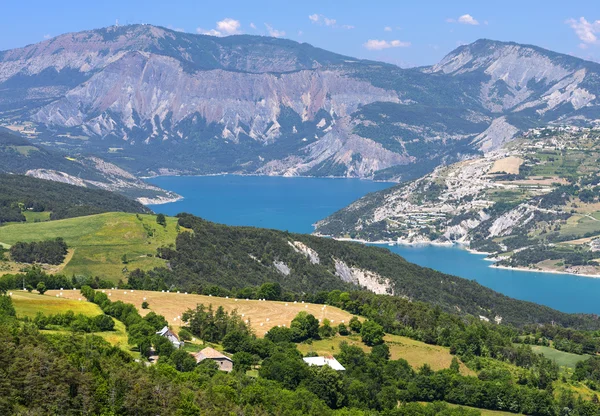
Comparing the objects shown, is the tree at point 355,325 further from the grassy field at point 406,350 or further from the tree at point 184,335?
the tree at point 184,335

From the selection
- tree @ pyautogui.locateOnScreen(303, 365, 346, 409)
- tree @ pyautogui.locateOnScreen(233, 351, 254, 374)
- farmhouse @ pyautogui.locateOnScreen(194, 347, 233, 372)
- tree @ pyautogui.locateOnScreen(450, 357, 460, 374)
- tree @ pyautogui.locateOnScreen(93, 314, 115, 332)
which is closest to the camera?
tree @ pyautogui.locateOnScreen(303, 365, 346, 409)

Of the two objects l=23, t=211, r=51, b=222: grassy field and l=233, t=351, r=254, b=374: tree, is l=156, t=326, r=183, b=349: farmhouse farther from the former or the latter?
l=23, t=211, r=51, b=222: grassy field

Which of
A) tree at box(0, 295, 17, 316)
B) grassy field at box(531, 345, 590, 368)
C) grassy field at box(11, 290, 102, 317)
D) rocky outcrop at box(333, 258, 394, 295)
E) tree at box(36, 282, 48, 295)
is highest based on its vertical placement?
tree at box(0, 295, 17, 316)

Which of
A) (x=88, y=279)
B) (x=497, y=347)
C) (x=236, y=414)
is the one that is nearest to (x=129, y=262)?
(x=88, y=279)

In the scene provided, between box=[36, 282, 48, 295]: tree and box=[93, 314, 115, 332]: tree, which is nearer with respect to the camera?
box=[93, 314, 115, 332]: tree

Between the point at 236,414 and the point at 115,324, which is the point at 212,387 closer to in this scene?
the point at 236,414

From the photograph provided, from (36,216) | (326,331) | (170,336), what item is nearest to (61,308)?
(170,336)

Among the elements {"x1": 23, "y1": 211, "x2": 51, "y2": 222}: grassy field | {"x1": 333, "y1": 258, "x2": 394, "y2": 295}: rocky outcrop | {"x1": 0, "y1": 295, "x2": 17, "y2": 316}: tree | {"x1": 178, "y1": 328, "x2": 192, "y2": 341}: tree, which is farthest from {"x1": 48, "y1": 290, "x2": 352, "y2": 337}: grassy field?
{"x1": 23, "y1": 211, "x2": 51, "y2": 222}: grassy field

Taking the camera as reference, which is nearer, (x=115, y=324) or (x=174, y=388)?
(x=174, y=388)
